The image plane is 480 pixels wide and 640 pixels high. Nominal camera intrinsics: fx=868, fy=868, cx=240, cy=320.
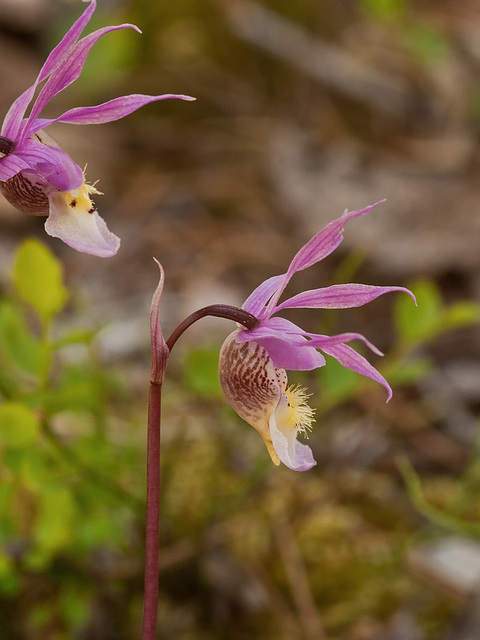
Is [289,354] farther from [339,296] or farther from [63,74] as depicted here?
[63,74]


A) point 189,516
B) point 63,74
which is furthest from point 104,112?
point 189,516

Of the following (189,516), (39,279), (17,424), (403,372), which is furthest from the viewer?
(189,516)

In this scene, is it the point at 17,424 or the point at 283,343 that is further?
the point at 17,424

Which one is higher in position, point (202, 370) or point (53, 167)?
point (53, 167)

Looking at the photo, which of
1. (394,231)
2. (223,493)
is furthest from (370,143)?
(223,493)

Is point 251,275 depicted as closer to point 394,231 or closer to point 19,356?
point 394,231

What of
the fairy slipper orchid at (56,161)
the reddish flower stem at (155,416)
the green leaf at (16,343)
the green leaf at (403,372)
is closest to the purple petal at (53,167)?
the fairy slipper orchid at (56,161)
